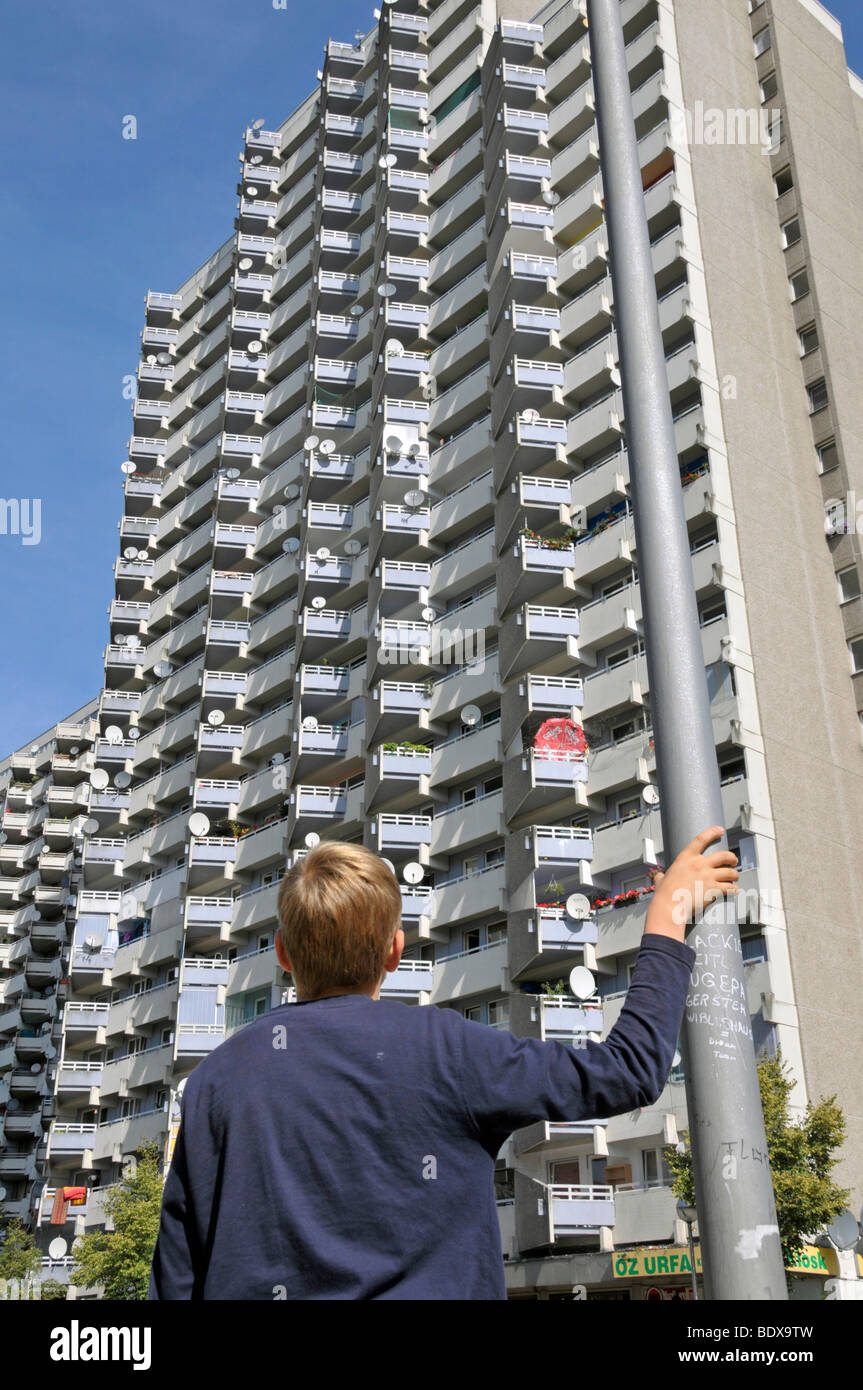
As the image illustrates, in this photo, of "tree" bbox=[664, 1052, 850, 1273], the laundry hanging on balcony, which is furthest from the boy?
the laundry hanging on balcony

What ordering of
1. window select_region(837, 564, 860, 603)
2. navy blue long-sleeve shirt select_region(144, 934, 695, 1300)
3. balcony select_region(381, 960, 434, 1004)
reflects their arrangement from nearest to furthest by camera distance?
1. navy blue long-sleeve shirt select_region(144, 934, 695, 1300)
2. balcony select_region(381, 960, 434, 1004)
3. window select_region(837, 564, 860, 603)

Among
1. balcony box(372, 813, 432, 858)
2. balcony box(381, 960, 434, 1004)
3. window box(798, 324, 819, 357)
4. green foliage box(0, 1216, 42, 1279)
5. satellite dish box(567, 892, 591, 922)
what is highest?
window box(798, 324, 819, 357)

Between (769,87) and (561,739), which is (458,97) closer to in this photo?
(769,87)

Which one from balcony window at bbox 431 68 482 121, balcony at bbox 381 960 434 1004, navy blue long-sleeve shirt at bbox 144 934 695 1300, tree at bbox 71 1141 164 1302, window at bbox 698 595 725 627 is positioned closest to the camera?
navy blue long-sleeve shirt at bbox 144 934 695 1300

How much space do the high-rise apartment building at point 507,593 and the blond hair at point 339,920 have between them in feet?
105

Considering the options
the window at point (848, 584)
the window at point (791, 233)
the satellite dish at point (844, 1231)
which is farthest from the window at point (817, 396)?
the satellite dish at point (844, 1231)

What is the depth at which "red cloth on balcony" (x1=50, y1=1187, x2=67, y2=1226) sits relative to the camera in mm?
53094

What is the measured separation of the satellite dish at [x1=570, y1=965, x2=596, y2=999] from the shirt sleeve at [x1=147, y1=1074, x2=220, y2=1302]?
33234mm

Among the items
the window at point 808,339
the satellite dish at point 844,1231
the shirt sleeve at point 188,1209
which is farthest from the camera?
the window at point 808,339

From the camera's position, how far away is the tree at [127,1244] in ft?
129

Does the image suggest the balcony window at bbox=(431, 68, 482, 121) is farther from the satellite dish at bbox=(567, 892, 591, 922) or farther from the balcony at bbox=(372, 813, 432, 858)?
the satellite dish at bbox=(567, 892, 591, 922)

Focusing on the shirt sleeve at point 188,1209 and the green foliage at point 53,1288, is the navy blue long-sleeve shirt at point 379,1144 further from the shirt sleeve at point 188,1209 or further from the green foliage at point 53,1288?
the green foliage at point 53,1288

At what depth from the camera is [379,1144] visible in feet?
6.77
